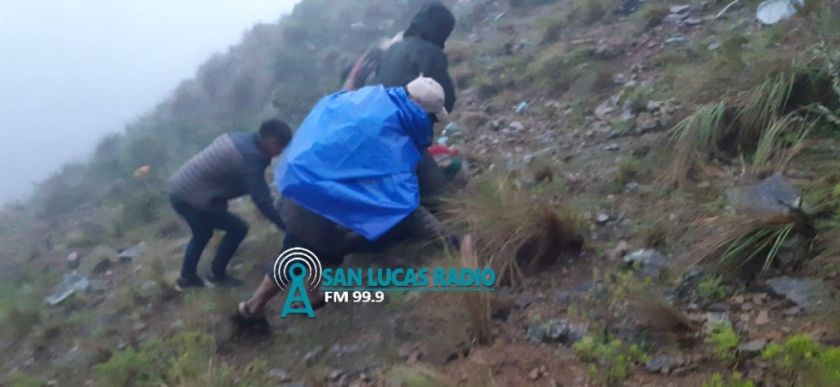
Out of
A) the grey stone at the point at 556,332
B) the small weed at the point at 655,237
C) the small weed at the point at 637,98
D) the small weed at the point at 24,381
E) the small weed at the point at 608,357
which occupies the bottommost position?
the small weed at the point at 637,98

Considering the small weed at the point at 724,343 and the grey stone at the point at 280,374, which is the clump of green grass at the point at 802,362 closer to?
the small weed at the point at 724,343

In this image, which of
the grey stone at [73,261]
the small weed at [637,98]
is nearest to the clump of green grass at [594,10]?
the small weed at [637,98]

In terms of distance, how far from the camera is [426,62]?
191 inches

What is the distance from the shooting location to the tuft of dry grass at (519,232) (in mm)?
3855

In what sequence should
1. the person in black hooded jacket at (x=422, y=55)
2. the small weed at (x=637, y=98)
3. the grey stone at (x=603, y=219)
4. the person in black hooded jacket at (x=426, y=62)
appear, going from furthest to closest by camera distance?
the small weed at (x=637, y=98)
the person in black hooded jacket at (x=422, y=55)
the person in black hooded jacket at (x=426, y=62)
the grey stone at (x=603, y=219)

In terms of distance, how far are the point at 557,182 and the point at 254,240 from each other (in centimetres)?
256

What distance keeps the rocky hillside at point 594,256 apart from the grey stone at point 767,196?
1 centimetres

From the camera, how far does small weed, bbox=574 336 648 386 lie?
283cm

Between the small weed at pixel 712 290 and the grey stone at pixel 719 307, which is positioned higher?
the small weed at pixel 712 290

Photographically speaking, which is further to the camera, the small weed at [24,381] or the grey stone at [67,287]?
the grey stone at [67,287]

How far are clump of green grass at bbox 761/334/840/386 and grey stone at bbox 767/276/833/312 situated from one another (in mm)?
278

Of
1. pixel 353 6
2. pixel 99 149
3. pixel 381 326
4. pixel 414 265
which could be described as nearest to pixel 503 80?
pixel 414 265

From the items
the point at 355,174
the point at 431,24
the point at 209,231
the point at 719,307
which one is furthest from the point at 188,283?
the point at 719,307

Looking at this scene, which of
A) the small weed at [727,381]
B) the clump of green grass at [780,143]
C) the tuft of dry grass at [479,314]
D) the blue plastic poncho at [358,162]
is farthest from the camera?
the clump of green grass at [780,143]
